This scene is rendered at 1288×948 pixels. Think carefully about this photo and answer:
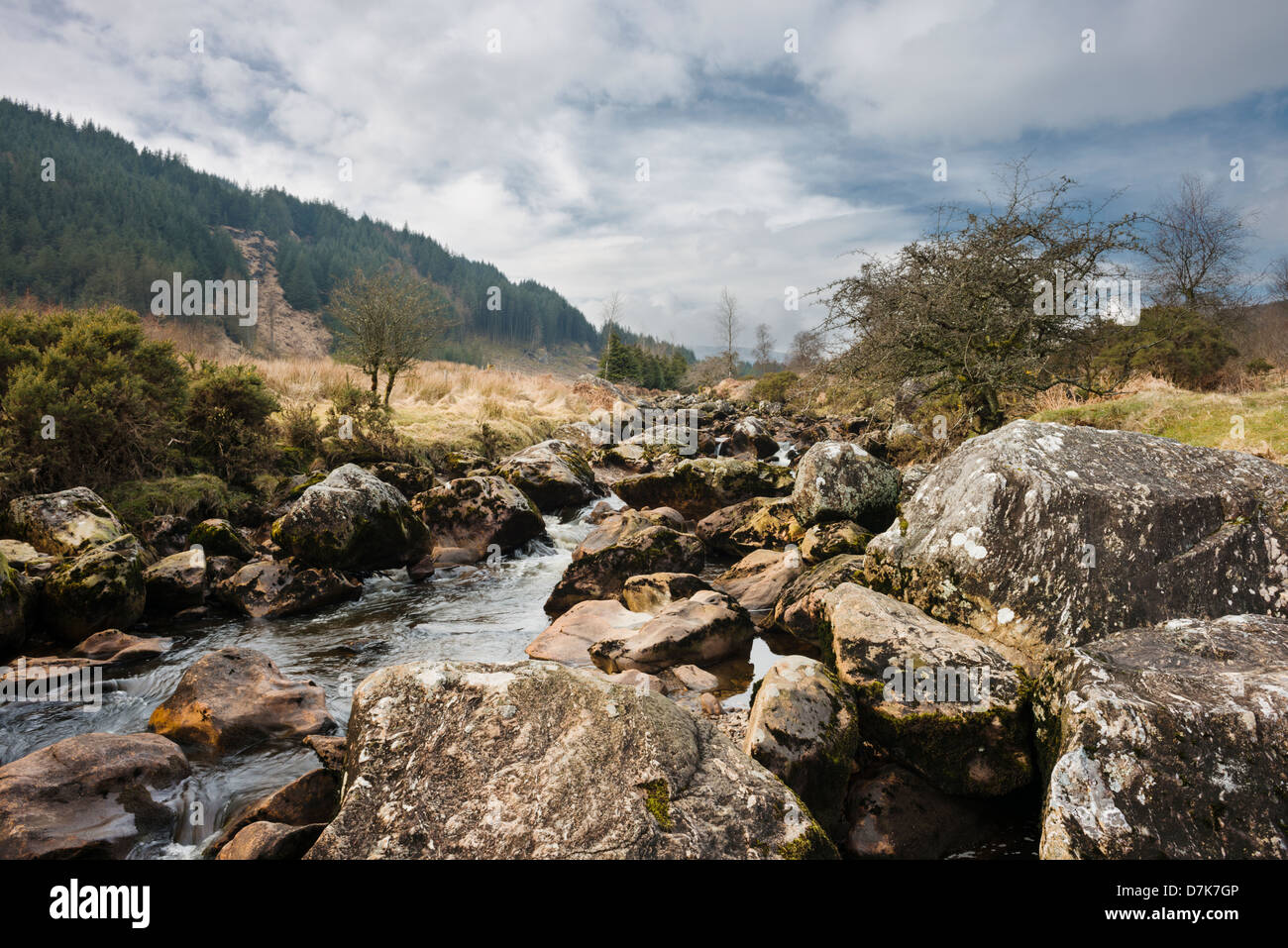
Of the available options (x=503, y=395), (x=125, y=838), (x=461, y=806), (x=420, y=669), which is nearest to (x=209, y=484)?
(x=125, y=838)

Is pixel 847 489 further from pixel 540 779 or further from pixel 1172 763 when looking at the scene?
pixel 540 779

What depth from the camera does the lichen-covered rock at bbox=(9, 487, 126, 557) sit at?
8.07 metres

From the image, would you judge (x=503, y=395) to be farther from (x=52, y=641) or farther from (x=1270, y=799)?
(x=1270, y=799)

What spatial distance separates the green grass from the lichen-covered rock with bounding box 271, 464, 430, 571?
1063cm

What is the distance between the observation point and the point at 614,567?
9.05m

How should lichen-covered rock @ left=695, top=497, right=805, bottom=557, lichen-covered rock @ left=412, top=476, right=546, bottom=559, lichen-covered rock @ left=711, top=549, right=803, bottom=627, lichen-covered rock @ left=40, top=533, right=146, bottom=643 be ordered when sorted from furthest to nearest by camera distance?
lichen-covered rock @ left=412, top=476, right=546, bottom=559, lichen-covered rock @ left=695, top=497, right=805, bottom=557, lichen-covered rock @ left=711, top=549, right=803, bottom=627, lichen-covered rock @ left=40, top=533, right=146, bottom=643

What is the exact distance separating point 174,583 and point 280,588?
1263mm

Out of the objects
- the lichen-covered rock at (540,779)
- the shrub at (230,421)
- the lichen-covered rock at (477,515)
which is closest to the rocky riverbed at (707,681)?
the lichen-covered rock at (540,779)

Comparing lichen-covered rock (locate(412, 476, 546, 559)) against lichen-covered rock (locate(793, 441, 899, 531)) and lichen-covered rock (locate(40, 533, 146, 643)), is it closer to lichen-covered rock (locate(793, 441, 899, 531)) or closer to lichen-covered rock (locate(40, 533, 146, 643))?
lichen-covered rock (locate(40, 533, 146, 643))

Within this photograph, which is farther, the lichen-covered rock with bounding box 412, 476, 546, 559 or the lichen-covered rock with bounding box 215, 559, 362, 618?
the lichen-covered rock with bounding box 412, 476, 546, 559

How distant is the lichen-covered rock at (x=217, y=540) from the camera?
9.55 metres

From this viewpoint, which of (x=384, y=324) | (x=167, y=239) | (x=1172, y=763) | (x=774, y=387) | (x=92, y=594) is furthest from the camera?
(x=167, y=239)

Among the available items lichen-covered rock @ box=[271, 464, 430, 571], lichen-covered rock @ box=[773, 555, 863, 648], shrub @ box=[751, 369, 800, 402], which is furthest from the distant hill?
shrub @ box=[751, 369, 800, 402]

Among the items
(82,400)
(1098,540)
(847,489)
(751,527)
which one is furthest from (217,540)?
(1098,540)
